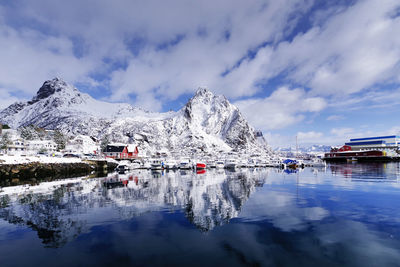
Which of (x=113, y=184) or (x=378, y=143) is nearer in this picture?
(x=113, y=184)

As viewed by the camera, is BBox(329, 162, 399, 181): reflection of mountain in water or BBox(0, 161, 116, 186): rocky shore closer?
BBox(0, 161, 116, 186): rocky shore

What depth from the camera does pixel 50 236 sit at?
46.6 feet

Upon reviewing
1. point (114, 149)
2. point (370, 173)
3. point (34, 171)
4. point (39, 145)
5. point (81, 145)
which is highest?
point (81, 145)

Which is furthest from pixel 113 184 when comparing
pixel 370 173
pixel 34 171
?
pixel 370 173

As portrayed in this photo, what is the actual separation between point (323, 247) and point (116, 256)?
1144 centimetres

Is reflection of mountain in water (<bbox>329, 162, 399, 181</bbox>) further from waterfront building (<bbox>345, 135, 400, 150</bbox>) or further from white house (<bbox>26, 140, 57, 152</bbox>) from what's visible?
white house (<bbox>26, 140, 57, 152</bbox>)

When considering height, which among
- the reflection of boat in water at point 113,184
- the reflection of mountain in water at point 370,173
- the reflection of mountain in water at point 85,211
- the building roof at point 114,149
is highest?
the building roof at point 114,149

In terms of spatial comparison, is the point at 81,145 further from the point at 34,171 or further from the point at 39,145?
the point at 34,171

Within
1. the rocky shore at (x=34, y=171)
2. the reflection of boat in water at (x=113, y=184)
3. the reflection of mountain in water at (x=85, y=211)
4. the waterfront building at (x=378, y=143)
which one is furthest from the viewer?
the waterfront building at (x=378, y=143)

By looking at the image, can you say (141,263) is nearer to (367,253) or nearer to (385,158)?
(367,253)

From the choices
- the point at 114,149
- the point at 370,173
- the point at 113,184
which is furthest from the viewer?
the point at 114,149

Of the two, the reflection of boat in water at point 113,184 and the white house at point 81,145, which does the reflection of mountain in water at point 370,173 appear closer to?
the reflection of boat in water at point 113,184

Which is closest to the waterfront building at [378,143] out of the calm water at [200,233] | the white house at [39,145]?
the calm water at [200,233]

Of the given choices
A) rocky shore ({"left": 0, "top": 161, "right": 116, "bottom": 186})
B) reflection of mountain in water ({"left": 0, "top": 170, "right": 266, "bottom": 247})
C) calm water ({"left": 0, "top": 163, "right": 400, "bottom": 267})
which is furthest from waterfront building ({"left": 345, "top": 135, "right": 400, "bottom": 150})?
rocky shore ({"left": 0, "top": 161, "right": 116, "bottom": 186})
